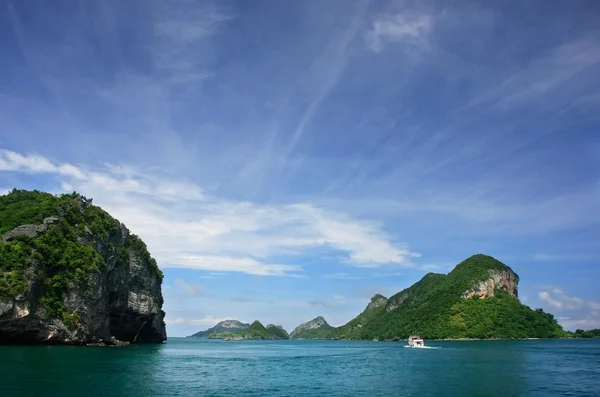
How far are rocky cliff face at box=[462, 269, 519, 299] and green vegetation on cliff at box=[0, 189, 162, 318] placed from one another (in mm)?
146287

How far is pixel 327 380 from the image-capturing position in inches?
1615

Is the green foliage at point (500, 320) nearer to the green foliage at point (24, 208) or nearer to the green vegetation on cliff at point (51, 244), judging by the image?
the green vegetation on cliff at point (51, 244)

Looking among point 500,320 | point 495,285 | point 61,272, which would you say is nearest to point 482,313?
point 500,320

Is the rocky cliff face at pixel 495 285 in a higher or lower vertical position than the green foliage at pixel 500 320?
higher

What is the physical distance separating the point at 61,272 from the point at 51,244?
474 cm

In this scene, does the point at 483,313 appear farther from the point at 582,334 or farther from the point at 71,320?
the point at 71,320

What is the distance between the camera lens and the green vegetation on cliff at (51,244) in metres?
62.2

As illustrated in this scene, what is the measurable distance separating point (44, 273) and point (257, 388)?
157ft

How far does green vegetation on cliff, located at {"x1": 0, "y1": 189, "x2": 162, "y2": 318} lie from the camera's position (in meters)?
62.2

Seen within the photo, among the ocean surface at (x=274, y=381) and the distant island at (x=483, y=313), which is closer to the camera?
the ocean surface at (x=274, y=381)

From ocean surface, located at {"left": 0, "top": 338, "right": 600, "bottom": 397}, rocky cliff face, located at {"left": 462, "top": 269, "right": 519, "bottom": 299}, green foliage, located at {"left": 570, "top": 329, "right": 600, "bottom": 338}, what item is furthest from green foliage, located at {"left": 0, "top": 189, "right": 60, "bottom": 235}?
green foliage, located at {"left": 570, "top": 329, "right": 600, "bottom": 338}

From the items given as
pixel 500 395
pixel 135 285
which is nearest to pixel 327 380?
pixel 500 395

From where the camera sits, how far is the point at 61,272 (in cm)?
6988

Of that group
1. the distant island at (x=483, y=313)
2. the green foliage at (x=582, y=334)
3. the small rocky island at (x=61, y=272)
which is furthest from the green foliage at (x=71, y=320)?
the green foliage at (x=582, y=334)
